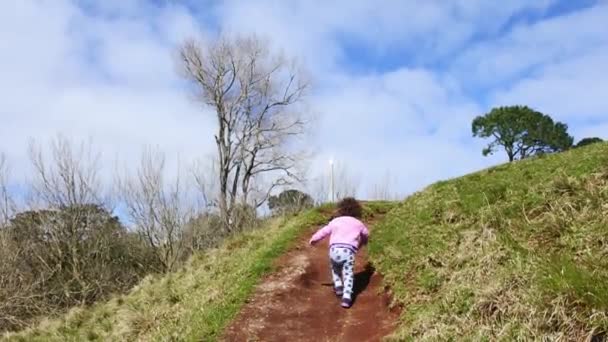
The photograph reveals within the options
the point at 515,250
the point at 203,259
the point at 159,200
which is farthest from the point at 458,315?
the point at 159,200

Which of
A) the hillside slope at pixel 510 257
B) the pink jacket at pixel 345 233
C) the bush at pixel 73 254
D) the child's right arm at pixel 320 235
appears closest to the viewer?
the hillside slope at pixel 510 257

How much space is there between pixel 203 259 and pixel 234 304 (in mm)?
7257

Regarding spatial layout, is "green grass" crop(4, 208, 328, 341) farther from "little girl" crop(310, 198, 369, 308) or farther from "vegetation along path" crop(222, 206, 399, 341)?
"little girl" crop(310, 198, 369, 308)

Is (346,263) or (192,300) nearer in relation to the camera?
(346,263)

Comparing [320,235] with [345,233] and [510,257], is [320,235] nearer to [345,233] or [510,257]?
[345,233]

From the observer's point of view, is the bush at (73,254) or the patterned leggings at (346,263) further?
the bush at (73,254)

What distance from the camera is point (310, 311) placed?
33.1 ft

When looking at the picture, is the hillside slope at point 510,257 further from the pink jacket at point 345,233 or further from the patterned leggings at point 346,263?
the pink jacket at point 345,233

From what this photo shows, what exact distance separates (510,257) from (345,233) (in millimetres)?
2884

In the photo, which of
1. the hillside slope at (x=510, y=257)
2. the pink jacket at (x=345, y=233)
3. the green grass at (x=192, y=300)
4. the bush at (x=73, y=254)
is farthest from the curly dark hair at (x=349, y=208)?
the bush at (x=73, y=254)

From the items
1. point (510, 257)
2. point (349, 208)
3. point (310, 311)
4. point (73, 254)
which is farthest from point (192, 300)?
point (73, 254)

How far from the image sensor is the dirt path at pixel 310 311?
29.8 feet

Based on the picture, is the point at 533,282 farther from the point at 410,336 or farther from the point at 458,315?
the point at 410,336

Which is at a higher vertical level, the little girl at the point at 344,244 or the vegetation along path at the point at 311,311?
the little girl at the point at 344,244
